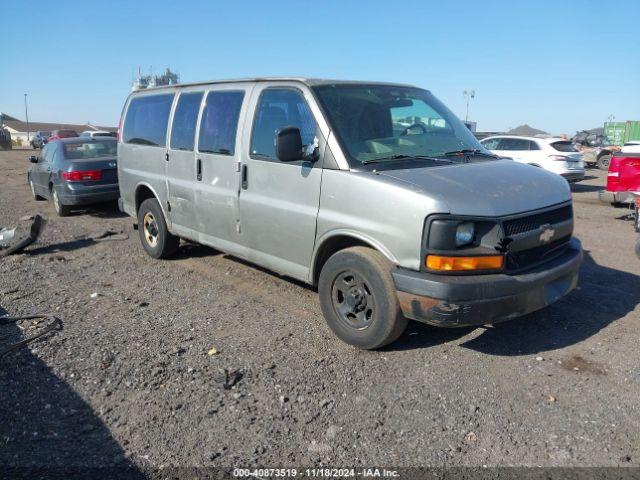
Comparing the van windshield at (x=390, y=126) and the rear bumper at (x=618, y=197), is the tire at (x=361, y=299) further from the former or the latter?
the rear bumper at (x=618, y=197)

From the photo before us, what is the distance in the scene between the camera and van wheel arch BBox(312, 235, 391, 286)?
407cm

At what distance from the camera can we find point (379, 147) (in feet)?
14.0

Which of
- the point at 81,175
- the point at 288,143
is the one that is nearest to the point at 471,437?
the point at 288,143

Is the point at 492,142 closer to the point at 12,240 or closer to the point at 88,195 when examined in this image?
the point at 88,195

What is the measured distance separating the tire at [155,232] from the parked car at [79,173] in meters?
3.49

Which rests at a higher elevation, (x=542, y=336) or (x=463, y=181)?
(x=463, y=181)

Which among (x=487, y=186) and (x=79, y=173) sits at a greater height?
(x=487, y=186)

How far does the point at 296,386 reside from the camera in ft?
11.7

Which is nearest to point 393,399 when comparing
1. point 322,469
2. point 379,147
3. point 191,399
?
point 322,469

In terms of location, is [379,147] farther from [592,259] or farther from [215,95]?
[592,259]

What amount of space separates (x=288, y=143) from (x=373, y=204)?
900mm

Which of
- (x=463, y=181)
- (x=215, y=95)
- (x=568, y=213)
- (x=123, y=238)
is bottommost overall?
(x=123, y=238)

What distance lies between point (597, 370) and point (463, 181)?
1694 millimetres

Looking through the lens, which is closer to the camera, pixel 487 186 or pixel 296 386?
pixel 296 386
